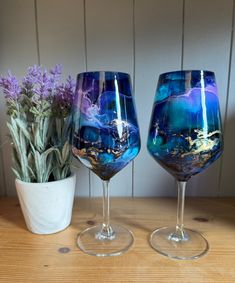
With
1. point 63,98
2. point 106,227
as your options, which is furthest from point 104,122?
point 106,227

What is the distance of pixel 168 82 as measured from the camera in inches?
16.1

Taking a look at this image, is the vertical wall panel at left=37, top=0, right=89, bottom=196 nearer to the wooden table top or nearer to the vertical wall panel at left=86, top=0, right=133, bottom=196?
the vertical wall panel at left=86, top=0, right=133, bottom=196

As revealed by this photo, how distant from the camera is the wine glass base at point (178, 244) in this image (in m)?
0.44

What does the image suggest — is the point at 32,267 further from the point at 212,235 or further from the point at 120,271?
the point at 212,235

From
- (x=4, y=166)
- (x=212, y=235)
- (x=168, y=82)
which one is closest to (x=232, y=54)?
(x=168, y=82)

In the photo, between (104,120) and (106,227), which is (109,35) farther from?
(106,227)

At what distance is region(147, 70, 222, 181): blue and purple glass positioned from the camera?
39 cm

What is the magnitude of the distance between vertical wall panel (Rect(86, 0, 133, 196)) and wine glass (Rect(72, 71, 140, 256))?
8.4 inches

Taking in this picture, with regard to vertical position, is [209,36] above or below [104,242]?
above

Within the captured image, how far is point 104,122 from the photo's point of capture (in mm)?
397

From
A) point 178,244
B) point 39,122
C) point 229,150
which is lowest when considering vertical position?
point 178,244

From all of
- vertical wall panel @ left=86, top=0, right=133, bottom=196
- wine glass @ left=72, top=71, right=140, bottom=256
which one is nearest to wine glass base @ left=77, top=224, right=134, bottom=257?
wine glass @ left=72, top=71, right=140, bottom=256

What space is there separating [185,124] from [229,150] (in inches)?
12.8

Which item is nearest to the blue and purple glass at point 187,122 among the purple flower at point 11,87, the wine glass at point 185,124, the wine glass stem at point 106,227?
the wine glass at point 185,124
